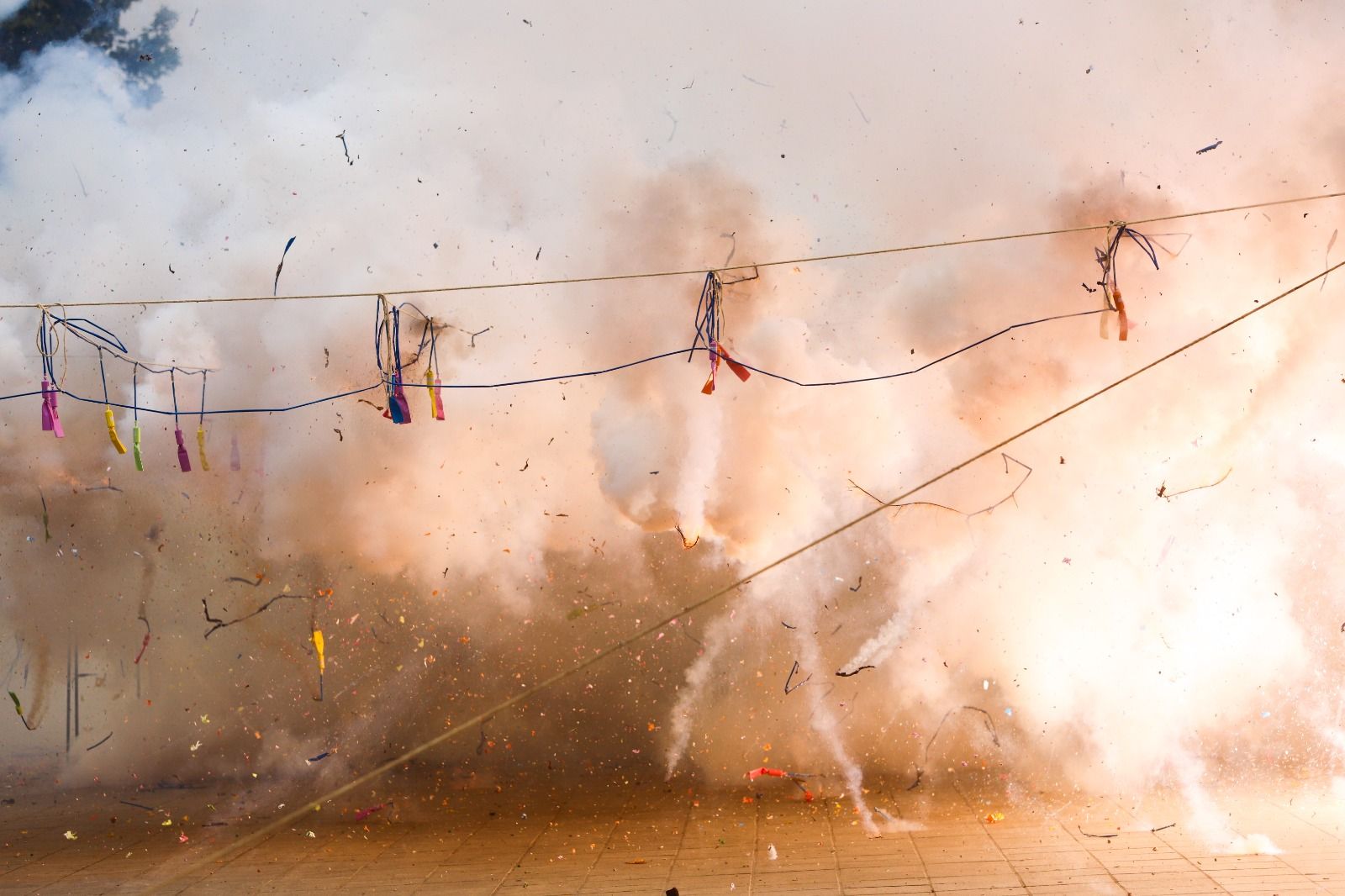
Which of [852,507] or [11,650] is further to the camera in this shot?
[11,650]

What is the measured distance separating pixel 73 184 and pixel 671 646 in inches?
185

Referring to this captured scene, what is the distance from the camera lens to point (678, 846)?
5.68 meters

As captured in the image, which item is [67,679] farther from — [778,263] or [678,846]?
[778,263]

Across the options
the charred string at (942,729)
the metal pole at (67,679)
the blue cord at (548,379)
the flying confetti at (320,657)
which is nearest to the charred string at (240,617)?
the flying confetti at (320,657)

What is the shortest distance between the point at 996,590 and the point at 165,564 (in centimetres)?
513

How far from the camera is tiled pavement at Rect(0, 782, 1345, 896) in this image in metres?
5.04

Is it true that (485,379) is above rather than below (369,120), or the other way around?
below

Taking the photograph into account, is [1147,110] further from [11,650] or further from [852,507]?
[11,650]

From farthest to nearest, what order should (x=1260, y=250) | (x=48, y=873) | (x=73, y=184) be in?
1. (x=73, y=184)
2. (x=1260, y=250)
3. (x=48, y=873)

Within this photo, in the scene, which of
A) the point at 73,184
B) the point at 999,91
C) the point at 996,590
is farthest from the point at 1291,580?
the point at 73,184

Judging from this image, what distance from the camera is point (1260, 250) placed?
20.2ft

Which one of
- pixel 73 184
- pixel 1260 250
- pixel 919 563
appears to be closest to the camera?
pixel 1260 250

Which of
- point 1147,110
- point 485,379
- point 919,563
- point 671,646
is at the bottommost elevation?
point 671,646

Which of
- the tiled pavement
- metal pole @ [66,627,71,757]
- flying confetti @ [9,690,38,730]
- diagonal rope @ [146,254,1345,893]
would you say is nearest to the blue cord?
diagonal rope @ [146,254,1345,893]
